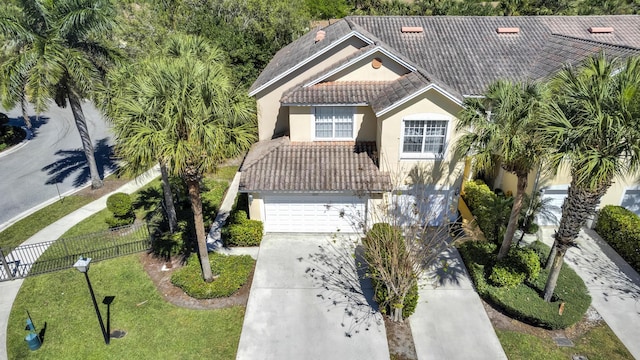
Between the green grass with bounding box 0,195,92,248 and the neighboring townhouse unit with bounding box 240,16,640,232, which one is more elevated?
the neighboring townhouse unit with bounding box 240,16,640,232

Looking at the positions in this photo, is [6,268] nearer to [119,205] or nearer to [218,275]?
[119,205]

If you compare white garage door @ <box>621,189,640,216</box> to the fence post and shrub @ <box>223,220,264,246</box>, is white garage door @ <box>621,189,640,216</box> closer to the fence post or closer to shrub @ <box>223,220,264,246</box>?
shrub @ <box>223,220,264,246</box>

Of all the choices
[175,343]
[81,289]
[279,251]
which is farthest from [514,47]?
[81,289]

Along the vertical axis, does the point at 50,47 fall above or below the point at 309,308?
above

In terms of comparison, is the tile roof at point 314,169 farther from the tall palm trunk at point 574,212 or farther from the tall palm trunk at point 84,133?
the tall palm trunk at point 84,133

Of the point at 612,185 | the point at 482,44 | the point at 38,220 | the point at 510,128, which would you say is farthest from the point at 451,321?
the point at 38,220

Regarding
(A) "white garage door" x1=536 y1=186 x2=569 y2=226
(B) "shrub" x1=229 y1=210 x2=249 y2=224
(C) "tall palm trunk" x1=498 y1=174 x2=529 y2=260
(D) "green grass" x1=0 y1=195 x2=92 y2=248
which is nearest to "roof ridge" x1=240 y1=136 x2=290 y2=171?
(B) "shrub" x1=229 y1=210 x2=249 y2=224
